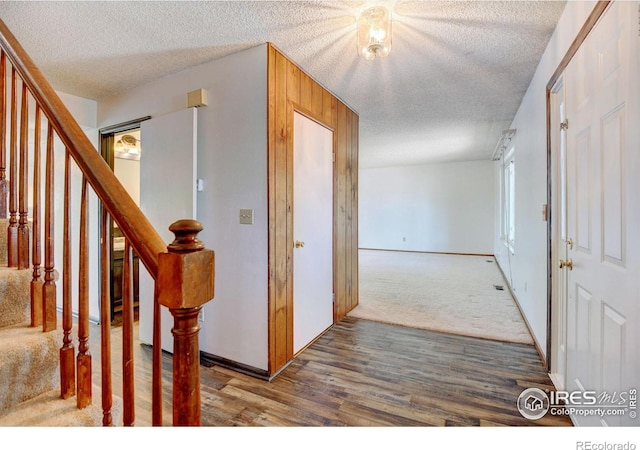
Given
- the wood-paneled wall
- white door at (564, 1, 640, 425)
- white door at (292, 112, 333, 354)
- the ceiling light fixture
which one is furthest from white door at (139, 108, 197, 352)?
white door at (564, 1, 640, 425)

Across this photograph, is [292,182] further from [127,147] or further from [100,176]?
[127,147]

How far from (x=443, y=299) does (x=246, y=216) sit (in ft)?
9.50

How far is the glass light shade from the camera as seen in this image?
1.73 metres

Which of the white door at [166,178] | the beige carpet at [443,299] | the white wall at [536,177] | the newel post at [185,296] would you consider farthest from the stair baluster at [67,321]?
the beige carpet at [443,299]

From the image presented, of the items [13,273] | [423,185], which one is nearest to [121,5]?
[13,273]

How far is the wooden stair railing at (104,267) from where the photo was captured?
0.73 meters

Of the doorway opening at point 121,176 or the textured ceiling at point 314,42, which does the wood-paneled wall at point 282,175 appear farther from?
the doorway opening at point 121,176

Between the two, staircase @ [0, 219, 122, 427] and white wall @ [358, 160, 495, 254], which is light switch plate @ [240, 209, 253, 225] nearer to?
staircase @ [0, 219, 122, 427]

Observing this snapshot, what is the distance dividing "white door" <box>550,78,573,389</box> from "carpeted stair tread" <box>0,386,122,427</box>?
7.84 ft

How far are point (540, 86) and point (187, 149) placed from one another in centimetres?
284

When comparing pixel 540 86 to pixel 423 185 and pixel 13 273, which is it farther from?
pixel 423 185

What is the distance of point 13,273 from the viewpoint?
123 cm

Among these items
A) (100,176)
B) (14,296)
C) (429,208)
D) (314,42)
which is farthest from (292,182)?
(429,208)

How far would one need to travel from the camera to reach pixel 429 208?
7906 millimetres
